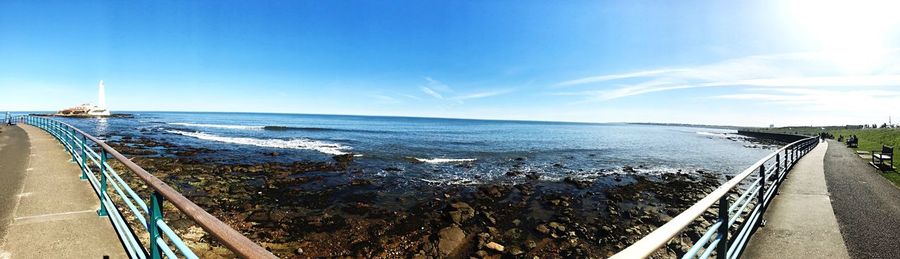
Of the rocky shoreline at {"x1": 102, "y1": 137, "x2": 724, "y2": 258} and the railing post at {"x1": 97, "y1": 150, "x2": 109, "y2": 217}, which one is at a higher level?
the railing post at {"x1": 97, "y1": 150, "x2": 109, "y2": 217}

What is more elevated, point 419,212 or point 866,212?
point 866,212

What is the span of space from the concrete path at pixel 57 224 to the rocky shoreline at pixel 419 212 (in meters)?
1.58

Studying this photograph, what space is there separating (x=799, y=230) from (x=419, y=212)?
766cm

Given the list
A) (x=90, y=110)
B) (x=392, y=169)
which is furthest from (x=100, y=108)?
(x=392, y=169)

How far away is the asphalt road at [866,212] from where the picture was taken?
14.6ft

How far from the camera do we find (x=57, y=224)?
14.1ft

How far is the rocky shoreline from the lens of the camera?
7.02 m

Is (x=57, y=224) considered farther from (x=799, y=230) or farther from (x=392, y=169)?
(x=392, y=169)

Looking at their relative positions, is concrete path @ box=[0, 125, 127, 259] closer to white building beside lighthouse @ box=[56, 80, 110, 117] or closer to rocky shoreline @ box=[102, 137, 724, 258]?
rocky shoreline @ box=[102, 137, 724, 258]

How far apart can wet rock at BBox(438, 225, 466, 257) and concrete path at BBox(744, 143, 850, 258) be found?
472 centimetres

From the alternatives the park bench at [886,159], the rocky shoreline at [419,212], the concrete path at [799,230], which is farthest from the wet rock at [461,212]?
the park bench at [886,159]

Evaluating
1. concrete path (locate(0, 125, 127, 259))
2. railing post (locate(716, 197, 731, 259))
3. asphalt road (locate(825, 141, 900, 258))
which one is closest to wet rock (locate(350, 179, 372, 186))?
concrete path (locate(0, 125, 127, 259))

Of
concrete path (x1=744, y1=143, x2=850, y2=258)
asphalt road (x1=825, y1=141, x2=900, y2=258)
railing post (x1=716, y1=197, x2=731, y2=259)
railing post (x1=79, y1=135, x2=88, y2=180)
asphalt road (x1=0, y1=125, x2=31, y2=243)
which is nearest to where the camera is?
railing post (x1=716, y1=197, x2=731, y2=259)

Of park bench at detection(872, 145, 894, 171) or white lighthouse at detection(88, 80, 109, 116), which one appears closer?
park bench at detection(872, 145, 894, 171)
